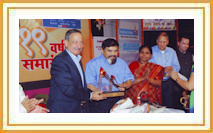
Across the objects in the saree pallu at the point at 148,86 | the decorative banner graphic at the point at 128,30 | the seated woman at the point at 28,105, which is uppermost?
the decorative banner graphic at the point at 128,30

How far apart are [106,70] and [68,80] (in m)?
0.44

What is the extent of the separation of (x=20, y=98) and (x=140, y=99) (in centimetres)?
129

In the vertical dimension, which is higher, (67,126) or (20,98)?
(20,98)

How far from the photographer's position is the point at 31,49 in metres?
2.40

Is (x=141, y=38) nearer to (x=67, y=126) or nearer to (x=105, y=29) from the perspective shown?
(x=105, y=29)

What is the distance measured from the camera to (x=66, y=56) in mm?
2447

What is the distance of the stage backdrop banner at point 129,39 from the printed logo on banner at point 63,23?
1.63 feet

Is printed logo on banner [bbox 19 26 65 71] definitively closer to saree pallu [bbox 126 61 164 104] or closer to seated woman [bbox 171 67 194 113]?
saree pallu [bbox 126 61 164 104]

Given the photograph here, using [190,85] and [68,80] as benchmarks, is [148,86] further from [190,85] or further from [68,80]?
[68,80]

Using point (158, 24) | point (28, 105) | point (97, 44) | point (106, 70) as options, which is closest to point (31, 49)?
point (28, 105)

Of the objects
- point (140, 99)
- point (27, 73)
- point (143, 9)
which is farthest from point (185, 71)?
point (27, 73)

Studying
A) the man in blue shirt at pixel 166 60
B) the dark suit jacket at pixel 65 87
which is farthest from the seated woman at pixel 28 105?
the man in blue shirt at pixel 166 60

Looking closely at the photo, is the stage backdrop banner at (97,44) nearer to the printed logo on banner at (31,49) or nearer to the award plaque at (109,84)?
the award plaque at (109,84)

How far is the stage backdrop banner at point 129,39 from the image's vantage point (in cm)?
270
